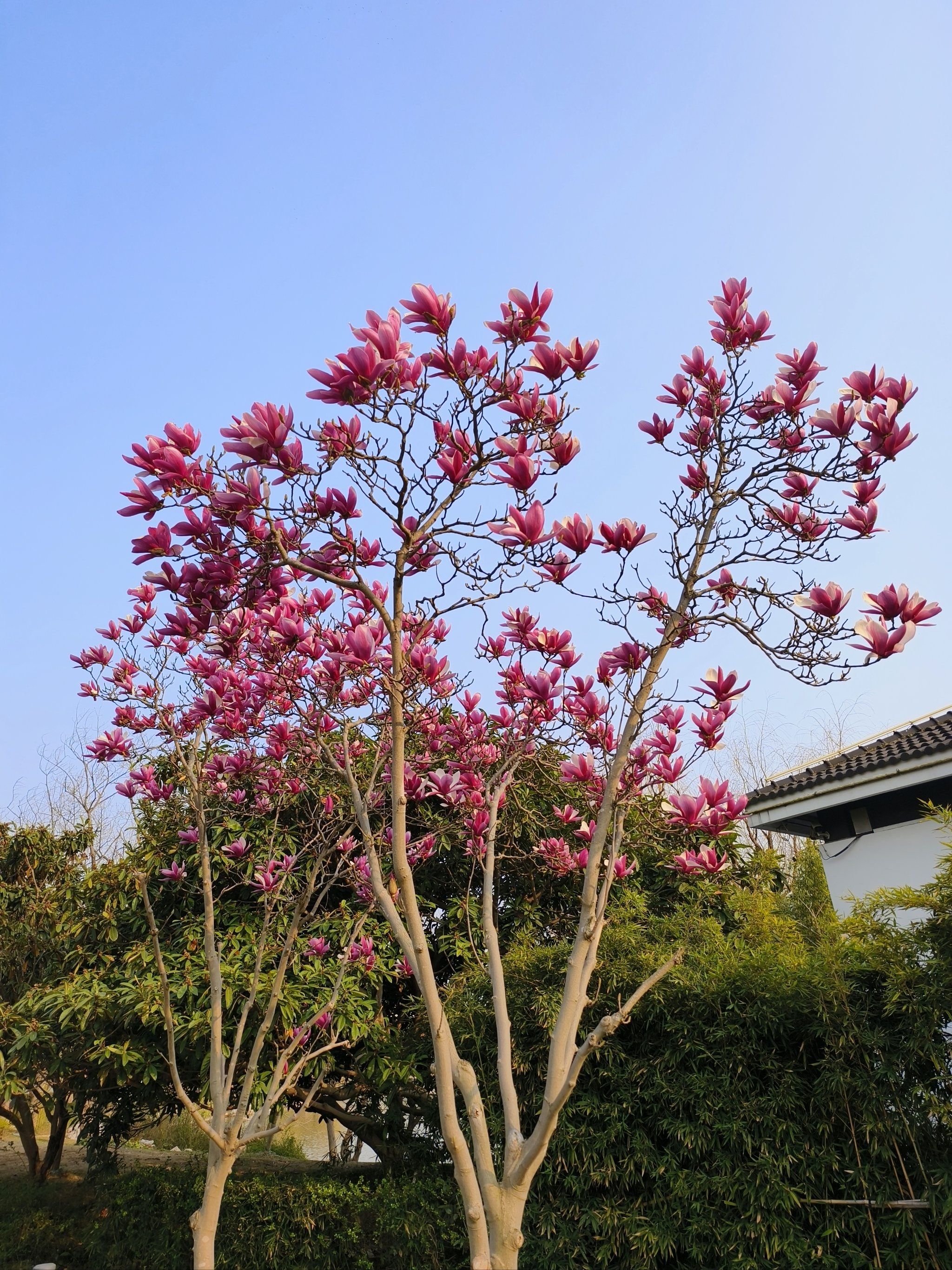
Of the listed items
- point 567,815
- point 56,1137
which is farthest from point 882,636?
point 56,1137

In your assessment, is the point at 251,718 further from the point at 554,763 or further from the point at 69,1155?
the point at 69,1155

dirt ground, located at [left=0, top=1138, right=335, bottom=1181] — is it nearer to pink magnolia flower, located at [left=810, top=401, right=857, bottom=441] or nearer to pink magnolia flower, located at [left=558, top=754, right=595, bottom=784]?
Answer: pink magnolia flower, located at [left=558, top=754, right=595, bottom=784]

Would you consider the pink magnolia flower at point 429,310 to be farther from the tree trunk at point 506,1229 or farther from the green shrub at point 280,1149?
the green shrub at point 280,1149

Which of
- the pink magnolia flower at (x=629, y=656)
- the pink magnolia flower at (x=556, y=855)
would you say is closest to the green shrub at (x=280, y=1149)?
the pink magnolia flower at (x=556, y=855)

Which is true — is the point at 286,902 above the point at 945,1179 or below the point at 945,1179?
above

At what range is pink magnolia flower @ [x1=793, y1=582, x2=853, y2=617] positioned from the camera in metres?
1.88

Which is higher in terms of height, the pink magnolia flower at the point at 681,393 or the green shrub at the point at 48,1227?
the pink magnolia flower at the point at 681,393

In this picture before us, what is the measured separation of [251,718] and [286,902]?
1216mm

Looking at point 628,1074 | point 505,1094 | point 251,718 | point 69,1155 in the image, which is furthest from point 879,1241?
point 69,1155

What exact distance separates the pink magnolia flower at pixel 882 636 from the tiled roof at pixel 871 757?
3681 mm

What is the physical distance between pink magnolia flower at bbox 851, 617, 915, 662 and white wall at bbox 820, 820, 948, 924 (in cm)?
413

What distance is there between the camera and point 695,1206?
125 inches

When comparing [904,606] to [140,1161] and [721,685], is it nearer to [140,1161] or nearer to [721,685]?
[721,685]

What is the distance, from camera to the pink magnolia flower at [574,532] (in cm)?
190
